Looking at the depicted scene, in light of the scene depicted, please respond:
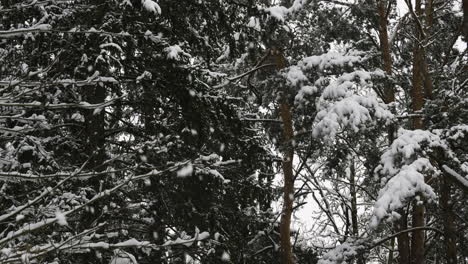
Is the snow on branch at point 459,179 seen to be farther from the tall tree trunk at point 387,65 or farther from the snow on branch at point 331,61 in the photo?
the tall tree trunk at point 387,65

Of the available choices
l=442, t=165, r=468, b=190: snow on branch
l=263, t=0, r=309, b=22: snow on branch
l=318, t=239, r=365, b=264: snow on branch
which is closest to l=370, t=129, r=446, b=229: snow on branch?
l=442, t=165, r=468, b=190: snow on branch

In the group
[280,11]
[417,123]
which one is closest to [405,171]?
[417,123]

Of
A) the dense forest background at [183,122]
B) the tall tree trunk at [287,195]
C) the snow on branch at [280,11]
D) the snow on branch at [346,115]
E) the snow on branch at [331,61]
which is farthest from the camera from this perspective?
the tall tree trunk at [287,195]

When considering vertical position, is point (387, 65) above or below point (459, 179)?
above

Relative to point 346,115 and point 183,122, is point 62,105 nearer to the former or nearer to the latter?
point 183,122

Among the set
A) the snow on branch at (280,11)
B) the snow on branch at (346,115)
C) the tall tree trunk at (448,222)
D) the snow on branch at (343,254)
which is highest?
the snow on branch at (280,11)

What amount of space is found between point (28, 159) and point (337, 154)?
19.5 ft

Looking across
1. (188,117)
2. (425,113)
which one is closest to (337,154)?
(425,113)

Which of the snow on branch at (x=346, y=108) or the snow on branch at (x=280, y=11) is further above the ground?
the snow on branch at (x=280, y=11)

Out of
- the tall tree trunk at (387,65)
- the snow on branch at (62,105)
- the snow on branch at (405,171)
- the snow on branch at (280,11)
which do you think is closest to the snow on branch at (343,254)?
the tall tree trunk at (387,65)

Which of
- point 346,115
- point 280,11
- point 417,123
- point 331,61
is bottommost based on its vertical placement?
point 346,115

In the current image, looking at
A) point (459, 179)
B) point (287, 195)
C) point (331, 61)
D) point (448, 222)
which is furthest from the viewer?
point (287, 195)

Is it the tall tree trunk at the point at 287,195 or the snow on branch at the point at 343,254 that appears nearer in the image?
the snow on branch at the point at 343,254

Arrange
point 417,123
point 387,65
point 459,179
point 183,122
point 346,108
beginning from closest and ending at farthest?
1. point 459,179
2. point 183,122
3. point 346,108
4. point 417,123
5. point 387,65
